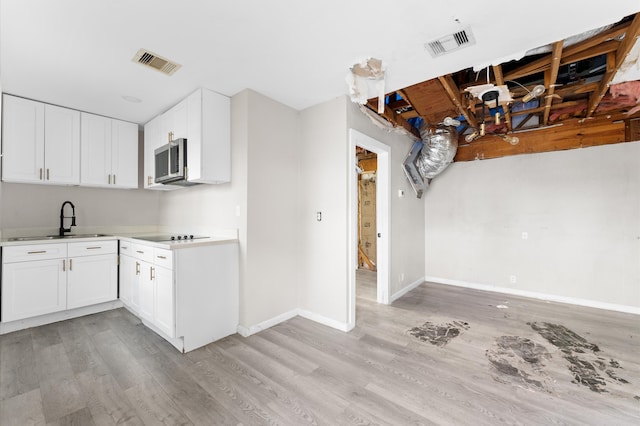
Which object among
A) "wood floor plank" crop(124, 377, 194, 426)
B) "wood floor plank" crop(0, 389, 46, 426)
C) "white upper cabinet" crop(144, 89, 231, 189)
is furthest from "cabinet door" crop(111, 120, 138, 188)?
"wood floor plank" crop(124, 377, 194, 426)

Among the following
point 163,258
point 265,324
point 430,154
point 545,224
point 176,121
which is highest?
point 176,121

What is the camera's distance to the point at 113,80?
2639 millimetres

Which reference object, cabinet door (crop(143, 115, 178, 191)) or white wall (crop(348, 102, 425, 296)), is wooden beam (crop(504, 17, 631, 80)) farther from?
cabinet door (crop(143, 115, 178, 191))

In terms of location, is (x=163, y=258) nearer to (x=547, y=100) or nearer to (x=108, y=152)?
(x=108, y=152)

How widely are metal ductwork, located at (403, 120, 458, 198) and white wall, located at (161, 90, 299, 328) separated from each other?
7.36 ft

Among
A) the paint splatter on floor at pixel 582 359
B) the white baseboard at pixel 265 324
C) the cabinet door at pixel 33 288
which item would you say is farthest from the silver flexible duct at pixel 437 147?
the cabinet door at pixel 33 288

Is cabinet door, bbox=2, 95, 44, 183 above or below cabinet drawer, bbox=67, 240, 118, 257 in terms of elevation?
above

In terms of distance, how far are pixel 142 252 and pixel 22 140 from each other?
1.90 meters

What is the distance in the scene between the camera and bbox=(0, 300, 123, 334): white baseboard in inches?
113

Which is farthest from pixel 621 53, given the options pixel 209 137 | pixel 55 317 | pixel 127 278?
pixel 55 317

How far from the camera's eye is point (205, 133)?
2.80 metres

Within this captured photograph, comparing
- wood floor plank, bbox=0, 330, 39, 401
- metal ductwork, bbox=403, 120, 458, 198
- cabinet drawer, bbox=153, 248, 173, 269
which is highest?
metal ductwork, bbox=403, 120, 458, 198

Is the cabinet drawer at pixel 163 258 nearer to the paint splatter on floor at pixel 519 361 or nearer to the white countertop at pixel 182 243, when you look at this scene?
the white countertop at pixel 182 243

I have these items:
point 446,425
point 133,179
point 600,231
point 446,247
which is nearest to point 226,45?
point 133,179
